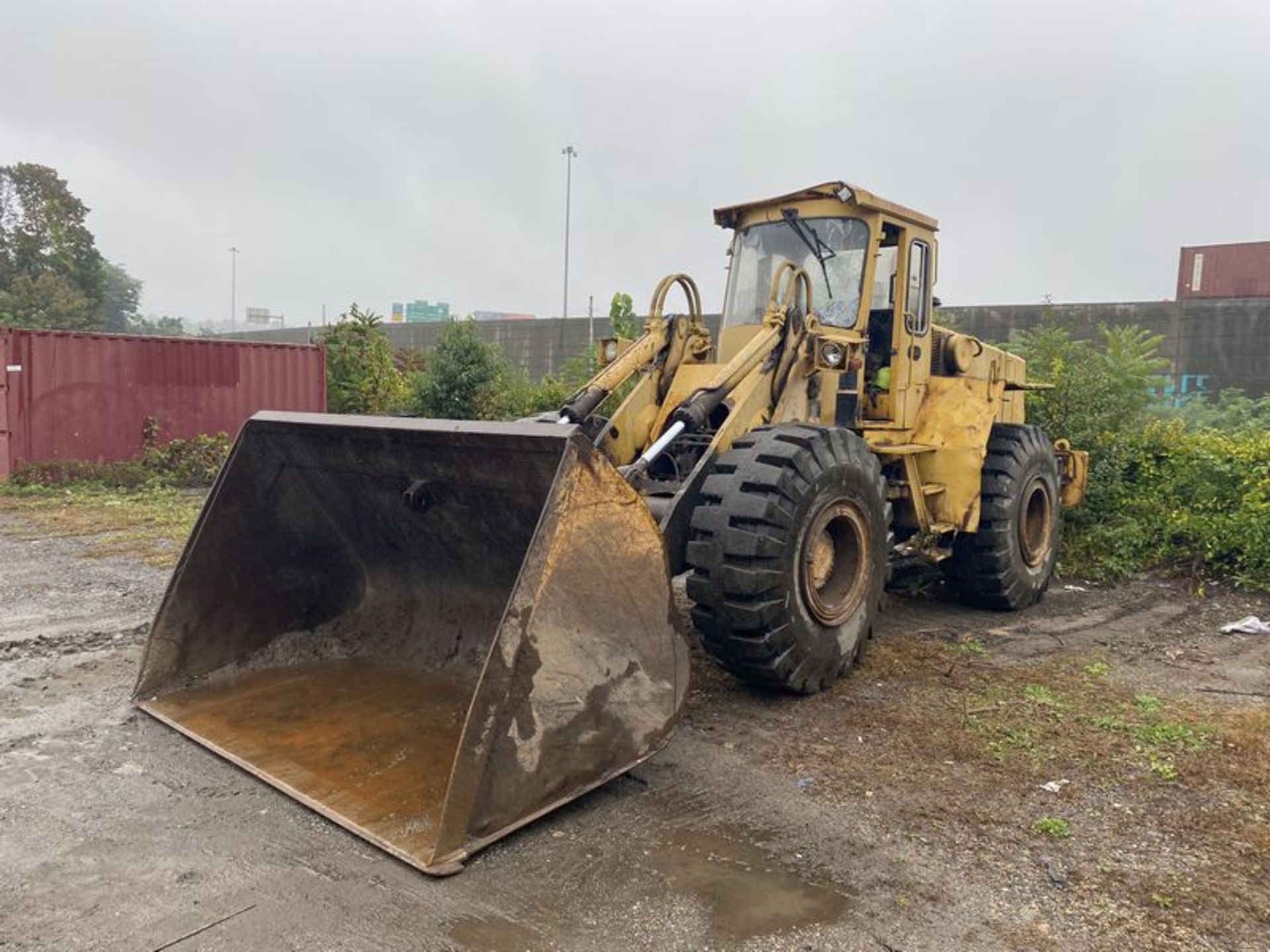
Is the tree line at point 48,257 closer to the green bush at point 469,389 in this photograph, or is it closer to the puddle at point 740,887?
the green bush at point 469,389

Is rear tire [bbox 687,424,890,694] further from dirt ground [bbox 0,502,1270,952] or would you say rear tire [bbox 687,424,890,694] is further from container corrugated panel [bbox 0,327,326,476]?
container corrugated panel [bbox 0,327,326,476]

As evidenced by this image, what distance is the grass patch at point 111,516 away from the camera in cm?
934

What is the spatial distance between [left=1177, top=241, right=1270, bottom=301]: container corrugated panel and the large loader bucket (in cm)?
2460

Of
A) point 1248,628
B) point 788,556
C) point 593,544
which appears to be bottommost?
point 1248,628

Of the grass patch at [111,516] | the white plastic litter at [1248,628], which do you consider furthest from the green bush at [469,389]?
the white plastic litter at [1248,628]

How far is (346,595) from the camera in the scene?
5367mm

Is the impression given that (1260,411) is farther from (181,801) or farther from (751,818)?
(181,801)

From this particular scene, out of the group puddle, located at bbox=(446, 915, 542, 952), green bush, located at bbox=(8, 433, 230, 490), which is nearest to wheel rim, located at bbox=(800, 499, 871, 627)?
puddle, located at bbox=(446, 915, 542, 952)

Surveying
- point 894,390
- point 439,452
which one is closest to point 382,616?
point 439,452

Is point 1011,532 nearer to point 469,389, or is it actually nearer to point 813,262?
point 813,262

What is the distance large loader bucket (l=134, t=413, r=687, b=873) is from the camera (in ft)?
11.0

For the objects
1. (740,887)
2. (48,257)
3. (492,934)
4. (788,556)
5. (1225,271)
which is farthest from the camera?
(48,257)

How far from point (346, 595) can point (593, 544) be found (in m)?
2.34

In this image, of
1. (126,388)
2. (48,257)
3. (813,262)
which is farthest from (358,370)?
(48,257)
